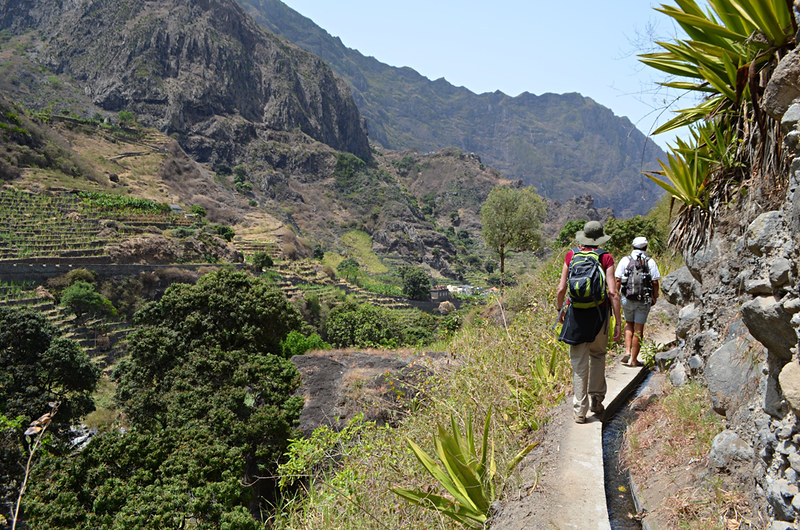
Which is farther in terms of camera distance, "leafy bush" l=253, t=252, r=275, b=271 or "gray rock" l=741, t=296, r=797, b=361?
"leafy bush" l=253, t=252, r=275, b=271

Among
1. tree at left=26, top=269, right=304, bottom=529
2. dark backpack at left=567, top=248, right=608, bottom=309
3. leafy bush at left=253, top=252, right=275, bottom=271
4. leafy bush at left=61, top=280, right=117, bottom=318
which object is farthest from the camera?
leafy bush at left=253, top=252, right=275, bottom=271

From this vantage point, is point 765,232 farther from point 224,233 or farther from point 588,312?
point 224,233

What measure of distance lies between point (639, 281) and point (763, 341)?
291 centimetres

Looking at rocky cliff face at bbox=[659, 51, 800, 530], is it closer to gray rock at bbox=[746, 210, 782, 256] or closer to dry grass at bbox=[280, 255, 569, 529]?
gray rock at bbox=[746, 210, 782, 256]

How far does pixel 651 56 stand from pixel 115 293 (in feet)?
136

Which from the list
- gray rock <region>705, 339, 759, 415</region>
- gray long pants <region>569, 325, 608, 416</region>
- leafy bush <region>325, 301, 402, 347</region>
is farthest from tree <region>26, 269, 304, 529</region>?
leafy bush <region>325, 301, 402, 347</region>

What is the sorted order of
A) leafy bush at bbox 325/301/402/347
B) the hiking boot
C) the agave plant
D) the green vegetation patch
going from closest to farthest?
the agave plant < the hiking boot < leafy bush at bbox 325/301/402/347 < the green vegetation patch

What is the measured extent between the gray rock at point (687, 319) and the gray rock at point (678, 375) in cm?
27

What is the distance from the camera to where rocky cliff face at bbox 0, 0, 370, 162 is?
106 meters

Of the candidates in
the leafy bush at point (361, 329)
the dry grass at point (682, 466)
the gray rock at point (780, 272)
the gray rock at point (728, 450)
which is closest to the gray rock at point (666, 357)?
the dry grass at point (682, 466)

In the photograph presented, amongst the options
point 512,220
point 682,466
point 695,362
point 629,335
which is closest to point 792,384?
point 682,466

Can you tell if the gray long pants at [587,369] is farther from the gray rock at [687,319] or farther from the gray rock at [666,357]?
the gray rock at [666,357]

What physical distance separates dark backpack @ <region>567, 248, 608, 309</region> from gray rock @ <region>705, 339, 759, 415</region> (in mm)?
794

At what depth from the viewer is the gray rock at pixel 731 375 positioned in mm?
2596
